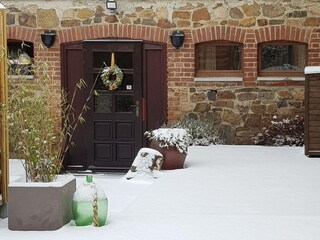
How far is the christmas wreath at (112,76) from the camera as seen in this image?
42.0ft

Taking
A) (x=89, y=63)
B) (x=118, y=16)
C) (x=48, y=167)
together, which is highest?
(x=118, y=16)

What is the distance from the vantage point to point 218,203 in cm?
726

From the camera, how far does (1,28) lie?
6.65 meters

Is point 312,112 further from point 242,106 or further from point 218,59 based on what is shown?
point 218,59

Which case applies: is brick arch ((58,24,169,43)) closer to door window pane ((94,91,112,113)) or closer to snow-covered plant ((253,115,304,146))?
door window pane ((94,91,112,113))

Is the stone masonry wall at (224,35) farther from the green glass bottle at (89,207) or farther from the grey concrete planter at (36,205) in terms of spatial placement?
the grey concrete planter at (36,205)

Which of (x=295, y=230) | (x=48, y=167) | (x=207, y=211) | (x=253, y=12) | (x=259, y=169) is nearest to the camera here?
(x=295, y=230)

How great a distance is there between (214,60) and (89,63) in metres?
2.33

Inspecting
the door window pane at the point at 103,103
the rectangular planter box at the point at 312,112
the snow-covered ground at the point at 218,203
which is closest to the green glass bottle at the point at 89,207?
the snow-covered ground at the point at 218,203

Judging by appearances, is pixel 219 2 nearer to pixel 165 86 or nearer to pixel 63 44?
pixel 165 86

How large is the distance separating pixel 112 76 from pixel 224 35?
86.6 inches

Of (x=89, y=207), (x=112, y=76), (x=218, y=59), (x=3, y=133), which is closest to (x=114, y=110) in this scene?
(x=112, y=76)

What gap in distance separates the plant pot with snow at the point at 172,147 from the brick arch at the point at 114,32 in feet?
9.94

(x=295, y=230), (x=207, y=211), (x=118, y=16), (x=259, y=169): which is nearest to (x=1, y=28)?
(x=207, y=211)
